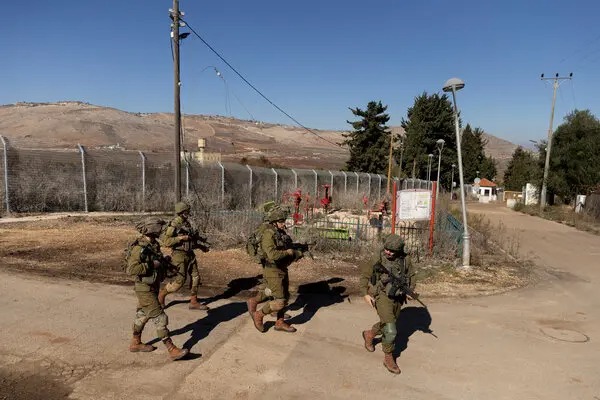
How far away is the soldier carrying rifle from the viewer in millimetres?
4484

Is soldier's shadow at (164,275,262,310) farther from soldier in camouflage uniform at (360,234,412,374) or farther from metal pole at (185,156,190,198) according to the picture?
metal pole at (185,156,190,198)

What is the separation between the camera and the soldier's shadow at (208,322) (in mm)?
5086

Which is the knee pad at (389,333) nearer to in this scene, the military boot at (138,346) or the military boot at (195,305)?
the military boot at (138,346)

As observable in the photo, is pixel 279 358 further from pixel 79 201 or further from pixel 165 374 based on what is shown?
pixel 79 201

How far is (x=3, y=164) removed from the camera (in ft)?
49.4

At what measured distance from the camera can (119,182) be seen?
17.8m

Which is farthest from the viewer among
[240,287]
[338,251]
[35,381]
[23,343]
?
[338,251]

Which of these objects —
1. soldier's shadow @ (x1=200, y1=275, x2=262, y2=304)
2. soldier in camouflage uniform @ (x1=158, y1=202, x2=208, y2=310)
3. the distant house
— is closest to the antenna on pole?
soldier's shadow @ (x1=200, y1=275, x2=262, y2=304)

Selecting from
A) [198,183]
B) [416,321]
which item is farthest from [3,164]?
[416,321]

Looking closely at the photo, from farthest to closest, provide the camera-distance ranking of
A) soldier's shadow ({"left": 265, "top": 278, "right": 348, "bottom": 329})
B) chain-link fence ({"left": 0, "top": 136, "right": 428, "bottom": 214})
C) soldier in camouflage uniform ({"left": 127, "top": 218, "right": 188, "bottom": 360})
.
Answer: chain-link fence ({"left": 0, "top": 136, "right": 428, "bottom": 214}) → soldier's shadow ({"left": 265, "top": 278, "right": 348, "bottom": 329}) → soldier in camouflage uniform ({"left": 127, "top": 218, "right": 188, "bottom": 360})

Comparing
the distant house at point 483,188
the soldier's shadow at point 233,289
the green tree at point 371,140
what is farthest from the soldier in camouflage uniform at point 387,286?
the distant house at point 483,188

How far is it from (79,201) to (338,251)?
11.3 metres

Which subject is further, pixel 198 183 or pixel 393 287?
pixel 198 183

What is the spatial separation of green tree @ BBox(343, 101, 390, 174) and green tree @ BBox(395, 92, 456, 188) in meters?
9.07
